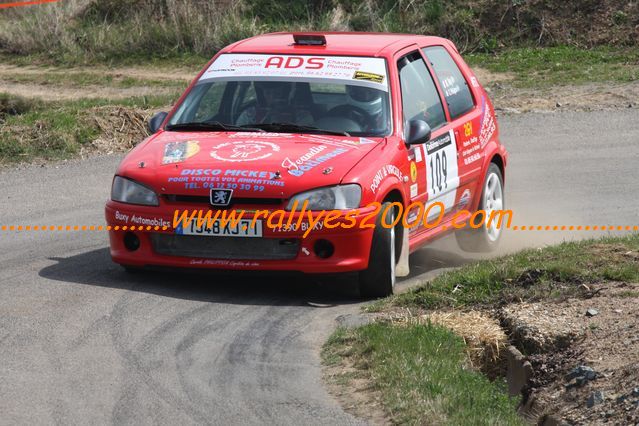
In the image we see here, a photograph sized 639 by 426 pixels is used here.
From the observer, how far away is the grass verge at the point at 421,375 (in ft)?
19.2

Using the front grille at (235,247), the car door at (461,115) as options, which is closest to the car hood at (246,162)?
the front grille at (235,247)

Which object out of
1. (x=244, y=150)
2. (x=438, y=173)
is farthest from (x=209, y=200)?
(x=438, y=173)

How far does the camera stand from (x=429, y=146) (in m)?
9.23

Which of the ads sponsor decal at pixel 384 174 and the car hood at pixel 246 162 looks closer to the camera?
the car hood at pixel 246 162

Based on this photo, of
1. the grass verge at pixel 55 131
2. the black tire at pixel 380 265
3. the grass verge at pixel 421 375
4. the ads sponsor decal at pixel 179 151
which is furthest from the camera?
the grass verge at pixel 55 131

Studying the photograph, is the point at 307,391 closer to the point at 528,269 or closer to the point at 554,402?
the point at 554,402

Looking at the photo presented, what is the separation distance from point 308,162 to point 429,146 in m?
1.34

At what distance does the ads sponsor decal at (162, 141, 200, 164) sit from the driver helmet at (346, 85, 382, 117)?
1194 millimetres

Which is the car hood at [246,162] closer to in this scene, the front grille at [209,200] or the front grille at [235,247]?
the front grille at [209,200]

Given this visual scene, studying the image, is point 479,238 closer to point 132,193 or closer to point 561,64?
point 132,193

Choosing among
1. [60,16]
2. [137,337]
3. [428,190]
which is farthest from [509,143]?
[60,16]

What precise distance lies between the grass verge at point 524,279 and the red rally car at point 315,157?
36cm

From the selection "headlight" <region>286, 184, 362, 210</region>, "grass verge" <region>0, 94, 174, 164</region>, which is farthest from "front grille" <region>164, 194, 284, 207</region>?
"grass verge" <region>0, 94, 174, 164</region>

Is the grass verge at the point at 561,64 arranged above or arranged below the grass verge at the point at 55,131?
below
